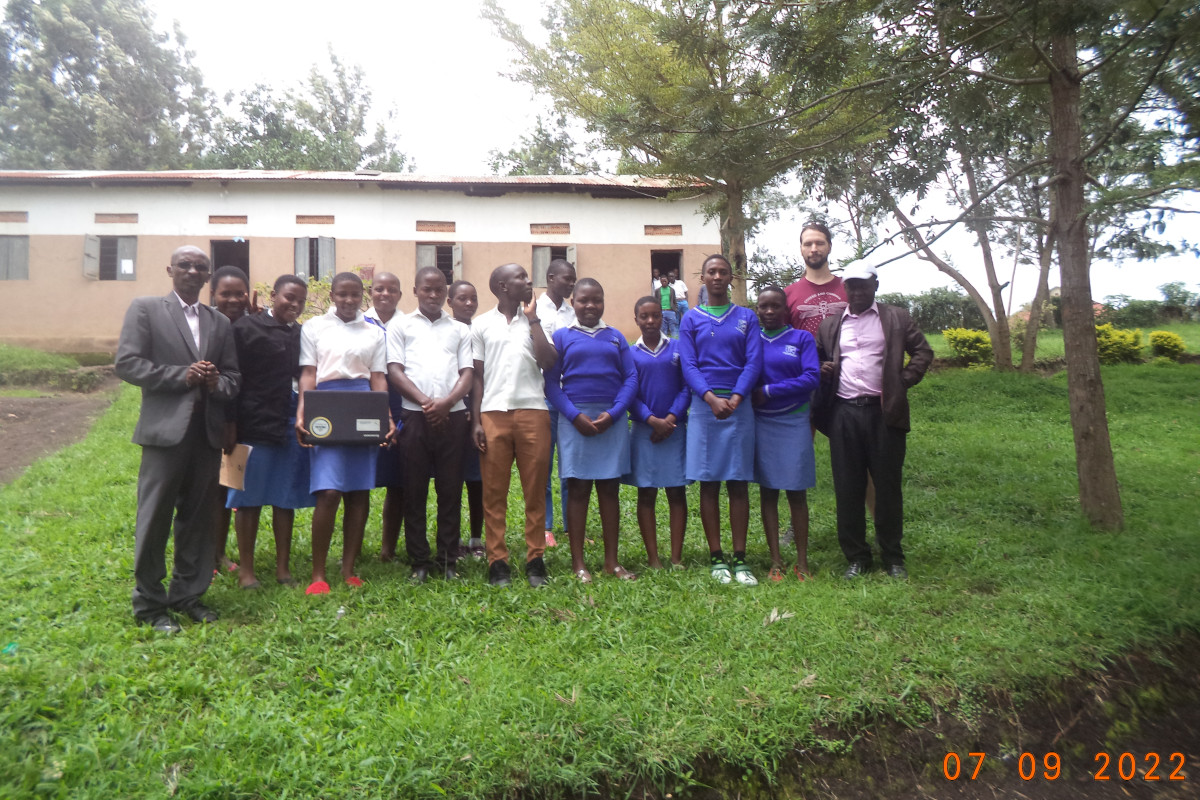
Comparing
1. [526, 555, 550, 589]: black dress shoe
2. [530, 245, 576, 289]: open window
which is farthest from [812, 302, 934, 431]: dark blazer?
[530, 245, 576, 289]: open window

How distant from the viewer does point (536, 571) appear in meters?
4.70

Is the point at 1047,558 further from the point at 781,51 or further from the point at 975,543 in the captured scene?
the point at 781,51

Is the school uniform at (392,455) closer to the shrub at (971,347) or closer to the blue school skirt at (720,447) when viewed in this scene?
the blue school skirt at (720,447)

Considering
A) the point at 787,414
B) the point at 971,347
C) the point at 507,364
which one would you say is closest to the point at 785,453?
the point at 787,414

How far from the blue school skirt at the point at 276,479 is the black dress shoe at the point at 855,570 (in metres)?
3.16

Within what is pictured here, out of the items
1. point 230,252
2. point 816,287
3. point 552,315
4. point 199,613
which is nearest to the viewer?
point 199,613

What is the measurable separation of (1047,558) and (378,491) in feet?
17.0

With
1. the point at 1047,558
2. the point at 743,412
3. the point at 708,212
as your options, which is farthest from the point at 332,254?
the point at 1047,558

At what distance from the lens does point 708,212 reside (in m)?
9.05

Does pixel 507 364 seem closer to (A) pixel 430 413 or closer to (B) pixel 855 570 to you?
(A) pixel 430 413

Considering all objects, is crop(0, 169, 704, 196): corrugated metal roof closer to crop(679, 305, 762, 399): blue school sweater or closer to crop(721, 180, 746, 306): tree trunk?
crop(721, 180, 746, 306): tree trunk

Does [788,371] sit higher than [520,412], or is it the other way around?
[788,371]

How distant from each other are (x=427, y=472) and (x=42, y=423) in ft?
27.4

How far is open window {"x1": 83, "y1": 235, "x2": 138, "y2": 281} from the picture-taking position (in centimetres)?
1662
